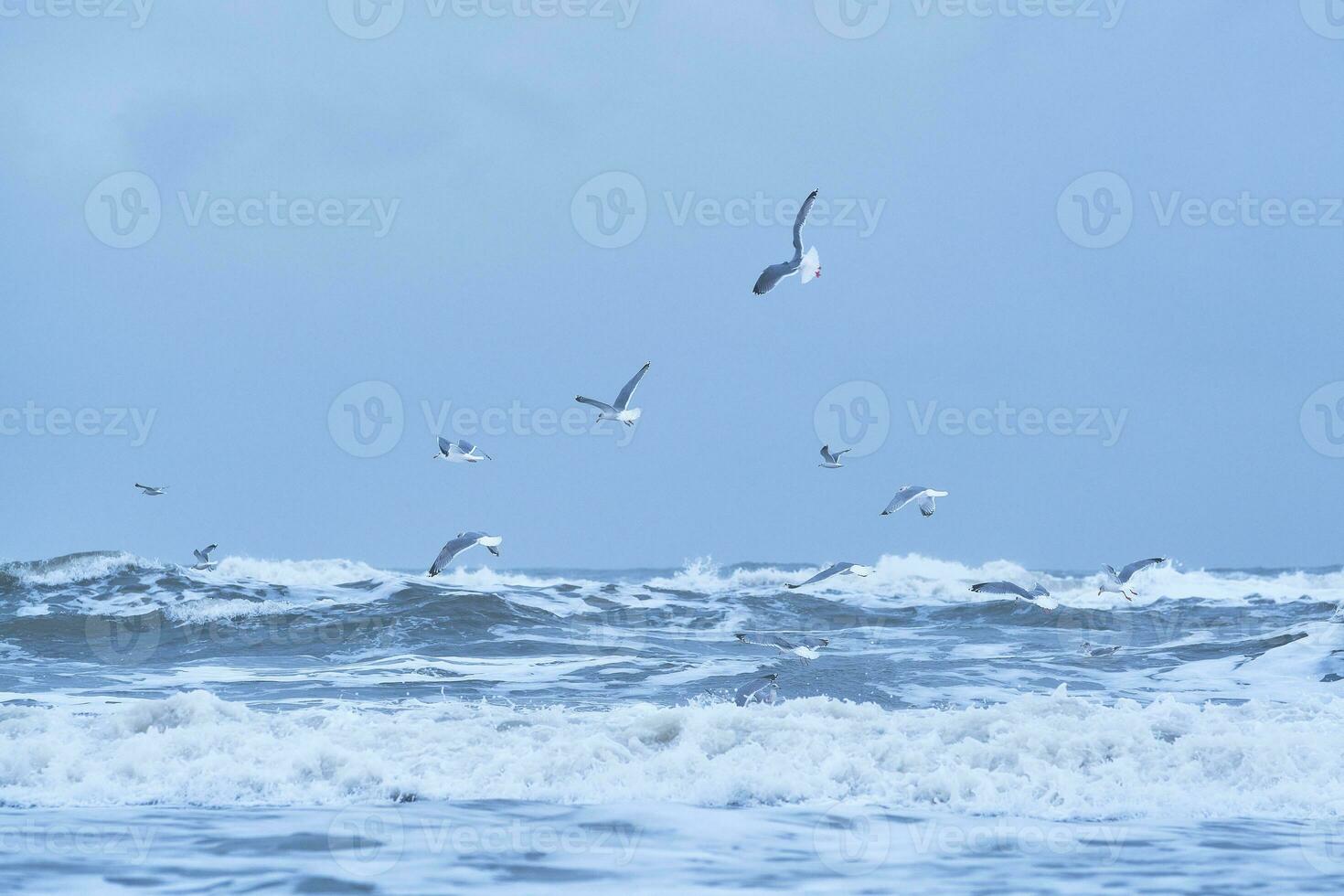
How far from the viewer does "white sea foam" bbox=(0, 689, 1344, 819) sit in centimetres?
973

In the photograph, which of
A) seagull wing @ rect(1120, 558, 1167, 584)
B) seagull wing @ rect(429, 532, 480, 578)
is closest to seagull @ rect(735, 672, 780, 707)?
seagull wing @ rect(429, 532, 480, 578)

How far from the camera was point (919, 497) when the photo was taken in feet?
45.3

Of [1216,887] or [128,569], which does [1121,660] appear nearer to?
[1216,887]

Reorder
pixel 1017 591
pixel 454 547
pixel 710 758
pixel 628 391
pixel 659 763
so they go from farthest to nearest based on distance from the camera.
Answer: pixel 1017 591 → pixel 628 391 → pixel 454 547 → pixel 710 758 → pixel 659 763

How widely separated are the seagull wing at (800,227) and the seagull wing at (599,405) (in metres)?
2.44

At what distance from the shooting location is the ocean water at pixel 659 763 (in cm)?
771

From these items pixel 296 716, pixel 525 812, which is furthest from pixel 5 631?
pixel 525 812

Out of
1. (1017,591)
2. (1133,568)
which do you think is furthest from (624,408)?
(1133,568)

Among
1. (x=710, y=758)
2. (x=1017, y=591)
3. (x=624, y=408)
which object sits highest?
(x=624, y=408)

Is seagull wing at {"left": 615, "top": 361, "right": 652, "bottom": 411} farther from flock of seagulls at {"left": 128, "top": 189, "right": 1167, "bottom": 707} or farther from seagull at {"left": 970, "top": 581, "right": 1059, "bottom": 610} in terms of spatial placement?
seagull at {"left": 970, "top": 581, "right": 1059, "bottom": 610}

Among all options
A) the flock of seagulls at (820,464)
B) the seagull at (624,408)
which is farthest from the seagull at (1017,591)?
the seagull at (624,408)

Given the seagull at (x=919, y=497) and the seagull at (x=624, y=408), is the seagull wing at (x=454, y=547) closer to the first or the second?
the seagull at (x=624, y=408)

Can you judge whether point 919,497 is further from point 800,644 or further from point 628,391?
point 800,644

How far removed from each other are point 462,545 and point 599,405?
215 cm
